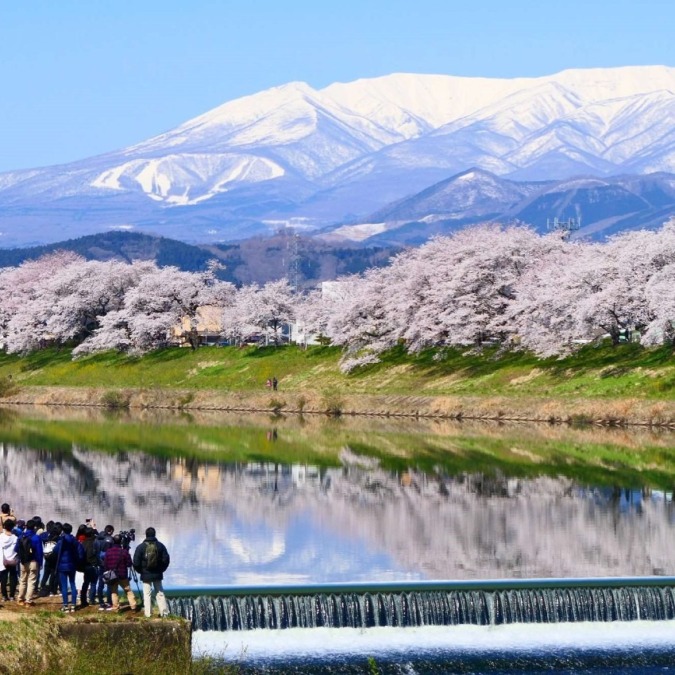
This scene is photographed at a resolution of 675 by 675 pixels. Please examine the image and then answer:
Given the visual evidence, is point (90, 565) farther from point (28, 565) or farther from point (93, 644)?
point (93, 644)

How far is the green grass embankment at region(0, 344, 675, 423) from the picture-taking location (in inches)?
3214

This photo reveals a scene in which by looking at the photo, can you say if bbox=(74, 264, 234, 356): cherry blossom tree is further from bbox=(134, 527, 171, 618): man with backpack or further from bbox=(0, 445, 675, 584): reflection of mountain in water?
bbox=(134, 527, 171, 618): man with backpack

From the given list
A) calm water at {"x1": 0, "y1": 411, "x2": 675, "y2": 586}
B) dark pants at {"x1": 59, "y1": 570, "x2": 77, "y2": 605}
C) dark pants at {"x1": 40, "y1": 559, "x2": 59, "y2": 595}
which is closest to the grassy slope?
calm water at {"x1": 0, "y1": 411, "x2": 675, "y2": 586}

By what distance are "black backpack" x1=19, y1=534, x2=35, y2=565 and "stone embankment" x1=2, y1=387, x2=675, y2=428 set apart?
49.2 m

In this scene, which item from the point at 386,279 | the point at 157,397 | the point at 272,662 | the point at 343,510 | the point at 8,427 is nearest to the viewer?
the point at 272,662

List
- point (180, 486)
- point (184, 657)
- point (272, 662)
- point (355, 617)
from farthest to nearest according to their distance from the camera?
point (180, 486), point (355, 617), point (272, 662), point (184, 657)

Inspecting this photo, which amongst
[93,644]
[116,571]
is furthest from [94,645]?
[116,571]

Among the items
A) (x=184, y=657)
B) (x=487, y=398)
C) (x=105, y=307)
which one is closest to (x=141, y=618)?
(x=184, y=657)

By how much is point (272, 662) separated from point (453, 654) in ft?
12.7

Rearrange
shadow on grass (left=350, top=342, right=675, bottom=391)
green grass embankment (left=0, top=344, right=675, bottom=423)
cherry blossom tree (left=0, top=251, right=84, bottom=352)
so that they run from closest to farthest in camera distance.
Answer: green grass embankment (left=0, top=344, right=675, bottom=423) → shadow on grass (left=350, top=342, right=675, bottom=391) → cherry blossom tree (left=0, top=251, right=84, bottom=352)

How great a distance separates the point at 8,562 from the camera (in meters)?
30.3

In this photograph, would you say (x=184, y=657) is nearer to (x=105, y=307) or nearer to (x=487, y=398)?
(x=487, y=398)

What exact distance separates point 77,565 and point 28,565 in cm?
94

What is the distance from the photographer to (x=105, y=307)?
449 ft
